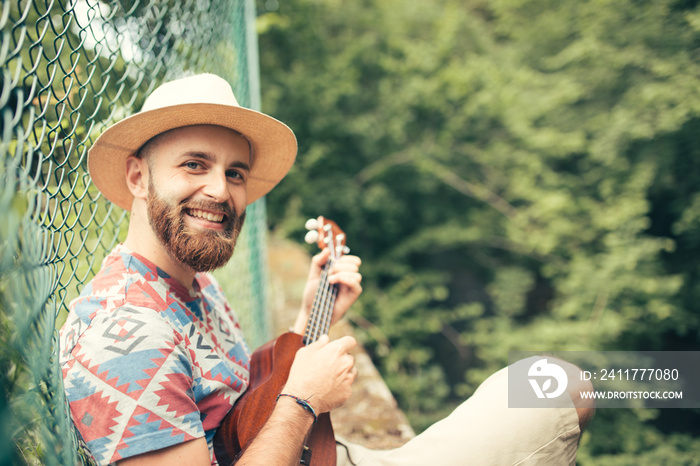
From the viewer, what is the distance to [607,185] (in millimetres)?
5211

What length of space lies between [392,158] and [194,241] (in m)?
7.35

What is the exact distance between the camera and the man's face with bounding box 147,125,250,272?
1.37m

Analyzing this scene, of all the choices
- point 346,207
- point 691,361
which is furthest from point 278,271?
point 691,361

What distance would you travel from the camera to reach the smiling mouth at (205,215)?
1422 millimetres

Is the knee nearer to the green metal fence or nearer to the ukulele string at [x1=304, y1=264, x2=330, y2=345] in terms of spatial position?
the ukulele string at [x1=304, y1=264, x2=330, y2=345]

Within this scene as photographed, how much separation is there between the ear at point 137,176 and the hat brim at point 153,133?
0.02 m

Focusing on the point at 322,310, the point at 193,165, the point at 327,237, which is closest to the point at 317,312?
the point at 322,310

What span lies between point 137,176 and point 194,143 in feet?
0.73

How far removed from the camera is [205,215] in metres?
1.44

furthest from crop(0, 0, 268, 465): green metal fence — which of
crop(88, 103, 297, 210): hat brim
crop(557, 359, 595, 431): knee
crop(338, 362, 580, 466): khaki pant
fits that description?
crop(557, 359, 595, 431): knee

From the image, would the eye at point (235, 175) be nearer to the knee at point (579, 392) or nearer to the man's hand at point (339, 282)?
the man's hand at point (339, 282)

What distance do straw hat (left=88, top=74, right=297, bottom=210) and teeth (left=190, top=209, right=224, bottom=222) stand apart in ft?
0.87

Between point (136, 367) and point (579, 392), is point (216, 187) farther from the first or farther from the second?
point (579, 392)

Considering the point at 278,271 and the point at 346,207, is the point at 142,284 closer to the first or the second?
the point at 278,271
